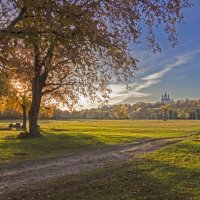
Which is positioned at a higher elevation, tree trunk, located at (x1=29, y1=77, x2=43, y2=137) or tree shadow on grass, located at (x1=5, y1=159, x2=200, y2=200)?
tree trunk, located at (x1=29, y1=77, x2=43, y2=137)

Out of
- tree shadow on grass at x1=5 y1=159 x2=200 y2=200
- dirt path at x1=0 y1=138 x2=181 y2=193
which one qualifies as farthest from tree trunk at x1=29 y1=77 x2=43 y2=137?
tree shadow on grass at x1=5 y1=159 x2=200 y2=200

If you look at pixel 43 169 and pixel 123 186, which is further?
pixel 43 169

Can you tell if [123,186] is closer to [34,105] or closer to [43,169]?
[43,169]

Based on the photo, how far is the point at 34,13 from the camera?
1561cm

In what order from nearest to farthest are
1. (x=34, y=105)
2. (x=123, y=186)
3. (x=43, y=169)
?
(x=123, y=186), (x=43, y=169), (x=34, y=105)

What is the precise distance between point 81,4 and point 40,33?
2.17 meters

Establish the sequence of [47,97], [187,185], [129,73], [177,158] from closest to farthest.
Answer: [187,185] < [177,158] < [129,73] < [47,97]

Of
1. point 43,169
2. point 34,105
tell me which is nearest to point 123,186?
point 43,169

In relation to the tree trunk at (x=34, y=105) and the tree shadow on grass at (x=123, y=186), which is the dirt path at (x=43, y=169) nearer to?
the tree shadow on grass at (x=123, y=186)

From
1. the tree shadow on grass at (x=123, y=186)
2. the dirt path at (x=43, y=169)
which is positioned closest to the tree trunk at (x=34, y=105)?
the dirt path at (x=43, y=169)

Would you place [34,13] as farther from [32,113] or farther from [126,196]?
[32,113]

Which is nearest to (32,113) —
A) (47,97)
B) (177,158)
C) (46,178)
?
(47,97)

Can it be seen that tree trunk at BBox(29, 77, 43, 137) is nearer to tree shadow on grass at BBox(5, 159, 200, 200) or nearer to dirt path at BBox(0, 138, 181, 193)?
dirt path at BBox(0, 138, 181, 193)

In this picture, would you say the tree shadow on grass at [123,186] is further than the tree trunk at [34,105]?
No
